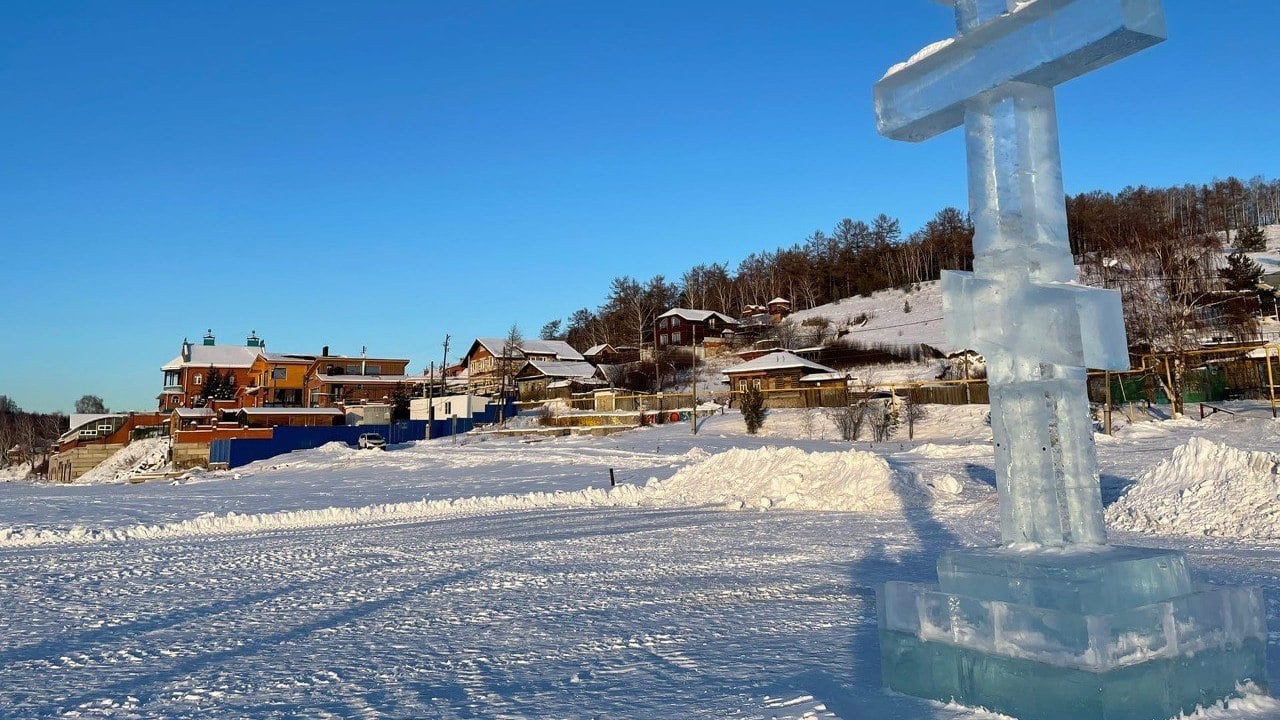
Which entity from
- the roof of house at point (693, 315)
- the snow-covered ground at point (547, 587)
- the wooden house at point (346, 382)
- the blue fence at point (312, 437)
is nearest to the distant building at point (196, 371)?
the wooden house at point (346, 382)

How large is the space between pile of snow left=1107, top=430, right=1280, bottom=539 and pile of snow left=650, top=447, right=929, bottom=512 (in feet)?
14.9

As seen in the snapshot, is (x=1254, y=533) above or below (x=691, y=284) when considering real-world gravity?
below

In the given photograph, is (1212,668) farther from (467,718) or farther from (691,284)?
(691,284)

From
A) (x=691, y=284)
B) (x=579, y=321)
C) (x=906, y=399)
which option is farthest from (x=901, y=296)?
(x=906, y=399)

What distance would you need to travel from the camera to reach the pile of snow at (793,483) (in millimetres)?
17297

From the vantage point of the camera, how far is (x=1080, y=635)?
3641 mm

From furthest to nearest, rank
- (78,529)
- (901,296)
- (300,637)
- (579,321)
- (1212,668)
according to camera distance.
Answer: (579,321), (901,296), (78,529), (300,637), (1212,668)

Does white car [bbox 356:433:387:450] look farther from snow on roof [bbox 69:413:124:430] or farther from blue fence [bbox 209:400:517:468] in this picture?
snow on roof [bbox 69:413:124:430]

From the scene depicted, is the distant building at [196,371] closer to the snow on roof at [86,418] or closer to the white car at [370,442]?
the snow on roof at [86,418]

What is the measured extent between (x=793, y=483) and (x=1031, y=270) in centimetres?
1438

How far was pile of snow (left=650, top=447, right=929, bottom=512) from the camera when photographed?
17.3m

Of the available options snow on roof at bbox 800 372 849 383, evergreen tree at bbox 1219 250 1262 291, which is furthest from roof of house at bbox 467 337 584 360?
evergreen tree at bbox 1219 250 1262 291

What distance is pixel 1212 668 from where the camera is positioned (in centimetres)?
400

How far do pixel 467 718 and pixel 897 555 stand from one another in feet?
24.5
